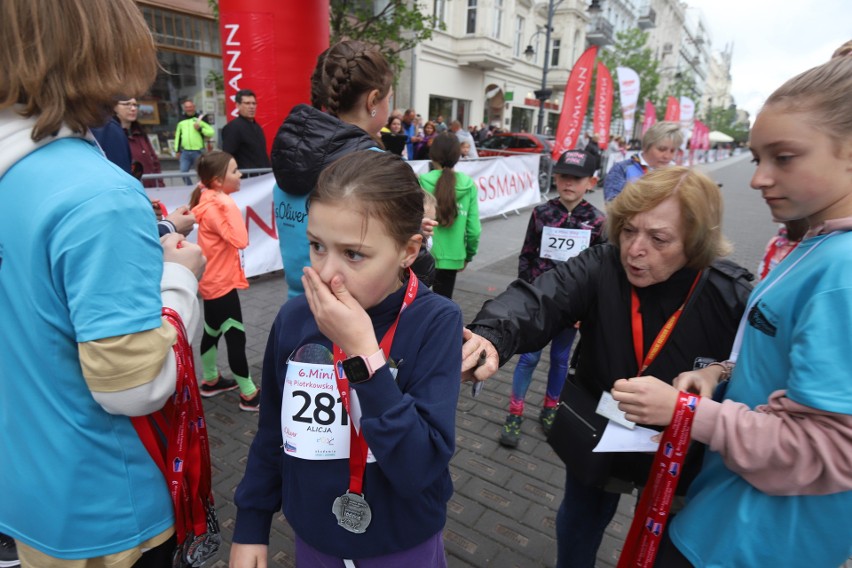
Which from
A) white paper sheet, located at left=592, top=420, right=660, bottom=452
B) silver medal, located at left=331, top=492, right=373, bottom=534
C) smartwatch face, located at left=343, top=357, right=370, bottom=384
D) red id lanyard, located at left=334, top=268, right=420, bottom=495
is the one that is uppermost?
smartwatch face, located at left=343, top=357, right=370, bottom=384

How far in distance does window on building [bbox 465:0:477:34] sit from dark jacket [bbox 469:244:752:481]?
2686cm

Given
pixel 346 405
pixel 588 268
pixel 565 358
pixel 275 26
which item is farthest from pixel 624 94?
pixel 346 405

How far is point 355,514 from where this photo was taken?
4.07 ft

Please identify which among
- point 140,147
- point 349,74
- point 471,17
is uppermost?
point 471,17

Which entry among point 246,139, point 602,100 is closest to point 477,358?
point 246,139

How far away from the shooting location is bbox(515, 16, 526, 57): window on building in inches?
1179

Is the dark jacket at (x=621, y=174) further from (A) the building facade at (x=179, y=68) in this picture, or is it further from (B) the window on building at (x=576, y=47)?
(B) the window on building at (x=576, y=47)

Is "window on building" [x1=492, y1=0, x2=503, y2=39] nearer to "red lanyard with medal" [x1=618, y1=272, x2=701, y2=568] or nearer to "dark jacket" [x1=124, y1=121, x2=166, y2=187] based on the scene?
"dark jacket" [x1=124, y1=121, x2=166, y2=187]

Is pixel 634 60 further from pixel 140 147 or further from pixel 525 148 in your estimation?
pixel 140 147

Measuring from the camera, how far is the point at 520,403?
3508 millimetres

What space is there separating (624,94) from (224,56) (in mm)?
13563

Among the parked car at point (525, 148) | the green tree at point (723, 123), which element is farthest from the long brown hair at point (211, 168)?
the green tree at point (723, 123)

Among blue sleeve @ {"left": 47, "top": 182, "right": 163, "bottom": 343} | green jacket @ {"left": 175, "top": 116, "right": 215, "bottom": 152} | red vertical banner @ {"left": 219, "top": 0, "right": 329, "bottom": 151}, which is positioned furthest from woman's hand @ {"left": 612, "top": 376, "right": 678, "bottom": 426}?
green jacket @ {"left": 175, "top": 116, "right": 215, "bottom": 152}

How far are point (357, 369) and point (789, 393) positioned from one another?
0.93 m
